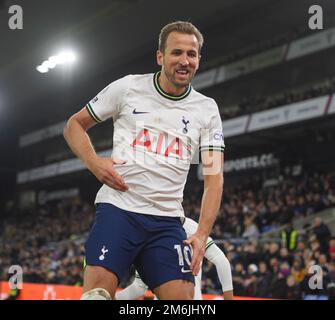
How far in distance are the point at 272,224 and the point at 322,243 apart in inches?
136

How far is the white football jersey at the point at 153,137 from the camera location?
3268mm

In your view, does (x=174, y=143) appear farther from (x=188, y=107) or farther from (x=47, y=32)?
(x=47, y=32)

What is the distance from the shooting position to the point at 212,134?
11.4ft

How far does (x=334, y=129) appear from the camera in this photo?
62.7 feet

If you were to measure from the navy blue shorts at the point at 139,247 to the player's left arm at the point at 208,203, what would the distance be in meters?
0.07

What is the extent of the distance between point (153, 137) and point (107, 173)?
379 mm

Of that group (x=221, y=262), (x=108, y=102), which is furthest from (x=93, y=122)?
(x=221, y=262)

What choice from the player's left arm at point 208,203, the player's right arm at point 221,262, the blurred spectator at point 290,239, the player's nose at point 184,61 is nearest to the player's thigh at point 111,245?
the player's left arm at point 208,203

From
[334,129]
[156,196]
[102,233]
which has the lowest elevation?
[102,233]

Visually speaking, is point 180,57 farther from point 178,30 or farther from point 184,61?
point 178,30

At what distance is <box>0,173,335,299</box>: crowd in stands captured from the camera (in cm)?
1051

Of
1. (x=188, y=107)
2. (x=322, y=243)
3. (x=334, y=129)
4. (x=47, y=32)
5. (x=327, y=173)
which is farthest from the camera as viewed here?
(x=334, y=129)
